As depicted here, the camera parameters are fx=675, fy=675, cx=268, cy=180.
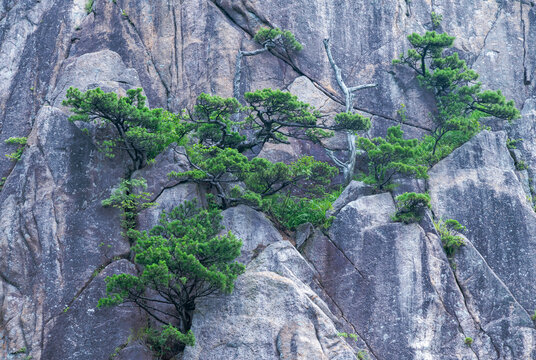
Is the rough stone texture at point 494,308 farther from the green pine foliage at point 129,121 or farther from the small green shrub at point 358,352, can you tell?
the green pine foliage at point 129,121

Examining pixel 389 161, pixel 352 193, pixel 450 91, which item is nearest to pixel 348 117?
pixel 389 161

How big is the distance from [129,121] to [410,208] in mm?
9096

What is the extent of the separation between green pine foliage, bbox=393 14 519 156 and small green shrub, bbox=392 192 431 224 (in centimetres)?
371

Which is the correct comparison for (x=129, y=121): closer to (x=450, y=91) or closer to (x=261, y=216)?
(x=261, y=216)

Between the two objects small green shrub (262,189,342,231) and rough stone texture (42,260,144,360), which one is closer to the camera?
rough stone texture (42,260,144,360)

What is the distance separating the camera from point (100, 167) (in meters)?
21.5

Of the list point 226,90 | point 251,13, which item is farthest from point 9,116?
point 251,13

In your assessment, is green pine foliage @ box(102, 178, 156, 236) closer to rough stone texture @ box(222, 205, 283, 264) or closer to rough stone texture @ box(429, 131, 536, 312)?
rough stone texture @ box(222, 205, 283, 264)

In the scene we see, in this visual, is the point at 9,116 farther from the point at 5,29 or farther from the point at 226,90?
the point at 226,90

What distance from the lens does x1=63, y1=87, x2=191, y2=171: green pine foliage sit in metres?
20.1

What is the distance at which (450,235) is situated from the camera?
21.1 metres

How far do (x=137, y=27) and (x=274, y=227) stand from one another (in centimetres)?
1148

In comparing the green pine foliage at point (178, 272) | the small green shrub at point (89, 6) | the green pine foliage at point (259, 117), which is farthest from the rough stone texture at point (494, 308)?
the small green shrub at point (89, 6)

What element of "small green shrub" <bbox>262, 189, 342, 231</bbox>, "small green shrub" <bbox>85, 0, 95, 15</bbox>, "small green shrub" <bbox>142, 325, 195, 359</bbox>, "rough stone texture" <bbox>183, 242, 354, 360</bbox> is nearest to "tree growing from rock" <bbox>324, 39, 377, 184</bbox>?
"small green shrub" <bbox>262, 189, 342, 231</bbox>
